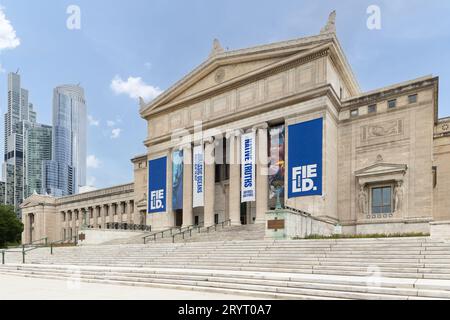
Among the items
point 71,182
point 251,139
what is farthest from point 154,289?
point 71,182

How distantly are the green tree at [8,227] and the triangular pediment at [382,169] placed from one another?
183ft

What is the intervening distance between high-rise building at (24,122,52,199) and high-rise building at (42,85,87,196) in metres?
2.60

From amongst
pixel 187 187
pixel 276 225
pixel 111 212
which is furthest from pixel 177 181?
pixel 111 212

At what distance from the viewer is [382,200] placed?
32750 millimetres

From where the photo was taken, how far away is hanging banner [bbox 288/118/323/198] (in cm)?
3272

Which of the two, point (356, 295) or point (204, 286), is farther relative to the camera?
point (204, 286)

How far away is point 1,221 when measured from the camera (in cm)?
6109

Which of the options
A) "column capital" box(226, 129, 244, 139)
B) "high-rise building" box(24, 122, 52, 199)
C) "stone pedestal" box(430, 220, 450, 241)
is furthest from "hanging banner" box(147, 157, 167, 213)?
"high-rise building" box(24, 122, 52, 199)

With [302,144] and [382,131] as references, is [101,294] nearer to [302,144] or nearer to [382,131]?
[302,144]

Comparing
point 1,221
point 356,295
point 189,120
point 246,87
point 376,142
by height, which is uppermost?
point 246,87

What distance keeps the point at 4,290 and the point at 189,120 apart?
3122 centimetres

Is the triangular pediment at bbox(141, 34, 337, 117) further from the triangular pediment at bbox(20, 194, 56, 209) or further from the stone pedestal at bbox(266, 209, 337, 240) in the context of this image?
the triangular pediment at bbox(20, 194, 56, 209)

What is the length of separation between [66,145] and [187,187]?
12674 cm

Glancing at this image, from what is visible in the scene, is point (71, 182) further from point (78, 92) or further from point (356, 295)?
point (356, 295)
